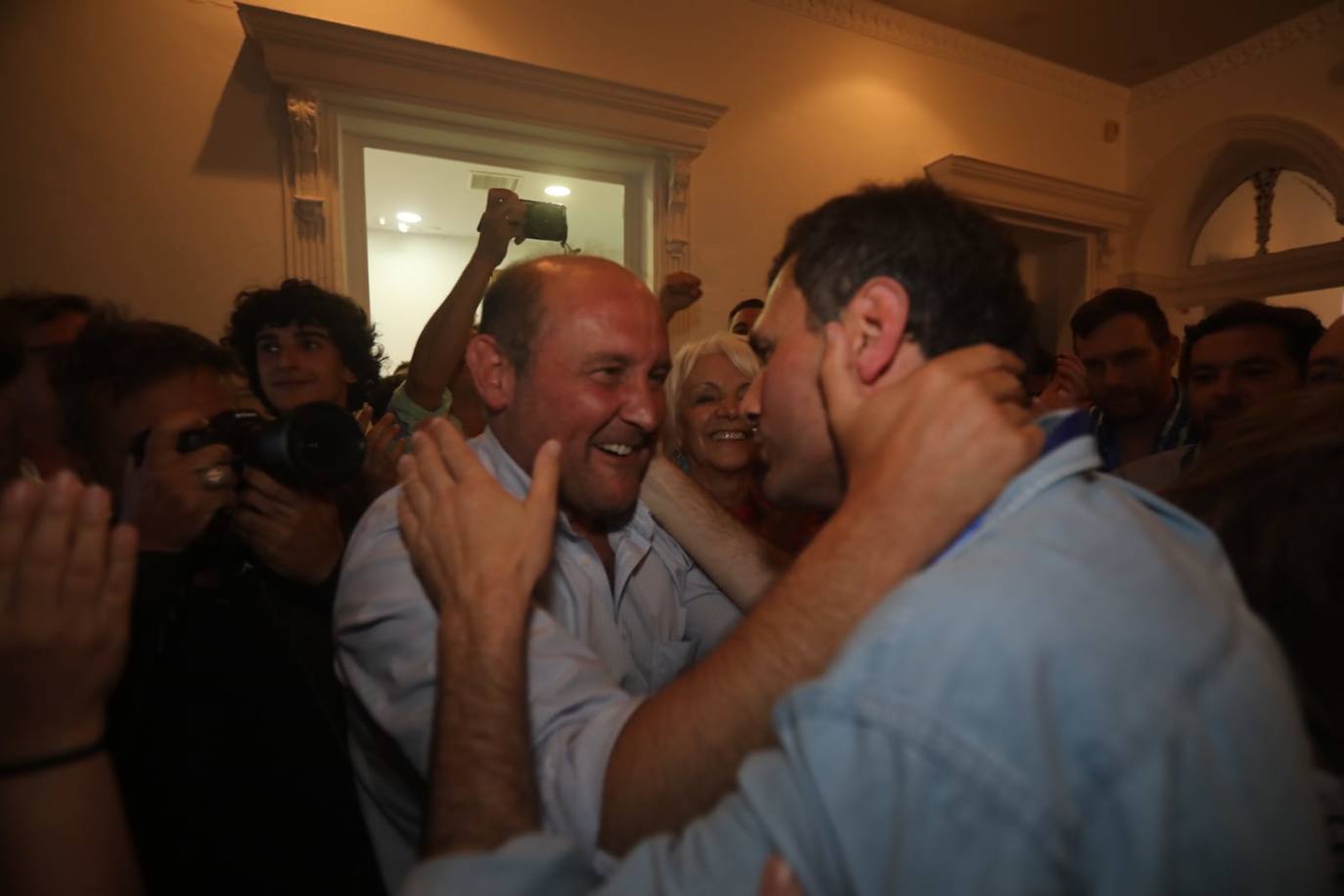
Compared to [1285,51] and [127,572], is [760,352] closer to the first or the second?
[127,572]

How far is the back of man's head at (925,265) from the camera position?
1.01 meters

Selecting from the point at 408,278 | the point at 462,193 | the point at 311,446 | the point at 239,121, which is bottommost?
the point at 311,446

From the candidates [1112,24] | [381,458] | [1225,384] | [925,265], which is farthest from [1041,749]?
[1112,24]

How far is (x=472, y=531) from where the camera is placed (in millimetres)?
970

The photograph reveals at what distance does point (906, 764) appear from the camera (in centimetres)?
53

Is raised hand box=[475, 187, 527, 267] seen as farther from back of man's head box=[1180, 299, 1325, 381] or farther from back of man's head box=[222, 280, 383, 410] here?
back of man's head box=[1180, 299, 1325, 381]

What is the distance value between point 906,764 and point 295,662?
1284mm

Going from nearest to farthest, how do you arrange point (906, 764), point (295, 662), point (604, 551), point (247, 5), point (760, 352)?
point (906, 764)
point (760, 352)
point (295, 662)
point (604, 551)
point (247, 5)

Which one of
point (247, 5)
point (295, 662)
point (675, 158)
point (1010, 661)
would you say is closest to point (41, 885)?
point (295, 662)

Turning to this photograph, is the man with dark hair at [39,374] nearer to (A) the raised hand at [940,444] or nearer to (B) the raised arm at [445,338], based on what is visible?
(B) the raised arm at [445,338]

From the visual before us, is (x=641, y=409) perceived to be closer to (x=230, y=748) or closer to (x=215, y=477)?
(x=215, y=477)

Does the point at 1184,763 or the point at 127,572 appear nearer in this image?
the point at 1184,763

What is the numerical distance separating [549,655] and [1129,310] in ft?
9.84

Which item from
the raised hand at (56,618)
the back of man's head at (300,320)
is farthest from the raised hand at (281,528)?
the back of man's head at (300,320)
